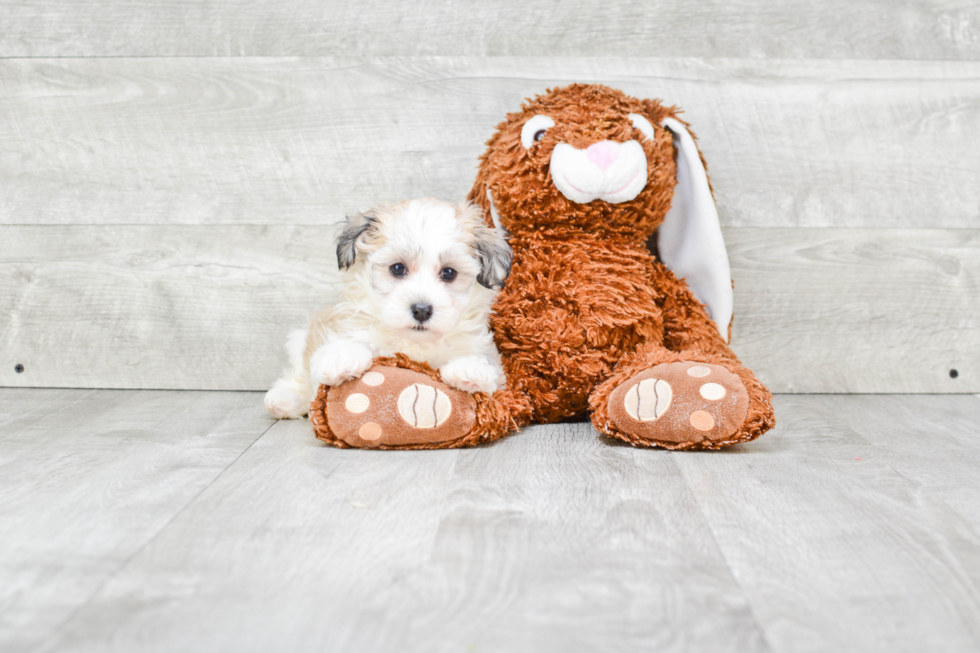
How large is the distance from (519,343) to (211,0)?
1.04 meters

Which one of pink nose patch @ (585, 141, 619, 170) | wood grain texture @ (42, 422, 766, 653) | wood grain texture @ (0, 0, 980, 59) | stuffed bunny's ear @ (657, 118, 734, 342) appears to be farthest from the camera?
wood grain texture @ (0, 0, 980, 59)

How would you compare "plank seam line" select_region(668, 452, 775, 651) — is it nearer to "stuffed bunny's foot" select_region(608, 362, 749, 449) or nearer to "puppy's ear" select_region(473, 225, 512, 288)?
"stuffed bunny's foot" select_region(608, 362, 749, 449)

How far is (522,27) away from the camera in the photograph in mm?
1665

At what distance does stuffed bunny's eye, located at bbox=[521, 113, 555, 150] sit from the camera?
4.54 feet

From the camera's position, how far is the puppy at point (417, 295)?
4.00 ft

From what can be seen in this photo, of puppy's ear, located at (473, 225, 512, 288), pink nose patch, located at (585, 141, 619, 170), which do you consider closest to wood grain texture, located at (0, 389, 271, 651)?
puppy's ear, located at (473, 225, 512, 288)

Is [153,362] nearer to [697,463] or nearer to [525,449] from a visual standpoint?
[525,449]

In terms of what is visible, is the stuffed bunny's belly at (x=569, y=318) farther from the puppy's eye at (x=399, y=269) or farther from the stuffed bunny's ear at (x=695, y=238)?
the puppy's eye at (x=399, y=269)

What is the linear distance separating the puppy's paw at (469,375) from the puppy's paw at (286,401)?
13.8 inches

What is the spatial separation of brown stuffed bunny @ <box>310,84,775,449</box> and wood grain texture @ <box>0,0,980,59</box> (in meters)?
0.29

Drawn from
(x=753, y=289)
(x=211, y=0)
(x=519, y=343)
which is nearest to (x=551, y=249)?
(x=519, y=343)

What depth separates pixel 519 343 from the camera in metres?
1.40

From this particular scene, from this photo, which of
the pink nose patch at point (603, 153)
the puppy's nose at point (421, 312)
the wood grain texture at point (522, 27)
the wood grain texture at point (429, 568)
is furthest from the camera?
the wood grain texture at point (522, 27)

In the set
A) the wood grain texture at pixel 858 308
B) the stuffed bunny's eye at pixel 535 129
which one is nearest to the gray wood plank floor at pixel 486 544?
the wood grain texture at pixel 858 308
